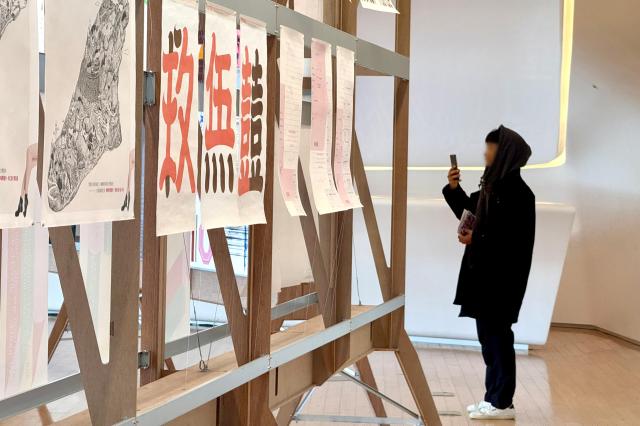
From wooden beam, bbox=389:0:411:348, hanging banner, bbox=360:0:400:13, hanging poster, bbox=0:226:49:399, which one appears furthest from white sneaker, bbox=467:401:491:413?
hanging poster, bbox=0:226:49:399

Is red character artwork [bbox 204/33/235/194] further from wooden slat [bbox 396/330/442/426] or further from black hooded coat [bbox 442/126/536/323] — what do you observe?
black hooded coat [bbox 442/126/536/323]

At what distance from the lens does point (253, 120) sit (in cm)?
229

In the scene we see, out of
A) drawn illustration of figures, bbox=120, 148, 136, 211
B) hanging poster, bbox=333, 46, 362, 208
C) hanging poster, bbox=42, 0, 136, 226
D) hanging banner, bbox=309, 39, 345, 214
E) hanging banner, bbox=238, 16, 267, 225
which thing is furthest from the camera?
hanging poster, bbox=333, 46, 362, 208

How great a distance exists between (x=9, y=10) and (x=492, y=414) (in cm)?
408

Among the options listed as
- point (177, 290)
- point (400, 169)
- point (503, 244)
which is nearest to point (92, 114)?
point (177, 290)

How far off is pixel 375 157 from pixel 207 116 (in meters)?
6.94

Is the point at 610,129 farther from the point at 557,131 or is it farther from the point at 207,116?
the point at 207,116

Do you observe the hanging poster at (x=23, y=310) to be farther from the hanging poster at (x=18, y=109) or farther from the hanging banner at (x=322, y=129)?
the hanging banner at (x=322, y=129)

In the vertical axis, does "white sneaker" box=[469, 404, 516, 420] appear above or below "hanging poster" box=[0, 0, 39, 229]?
below

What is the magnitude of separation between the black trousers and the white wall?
2.98 m

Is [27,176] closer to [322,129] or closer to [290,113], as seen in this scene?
[290,113]

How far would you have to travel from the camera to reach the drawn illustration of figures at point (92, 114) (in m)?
1.49

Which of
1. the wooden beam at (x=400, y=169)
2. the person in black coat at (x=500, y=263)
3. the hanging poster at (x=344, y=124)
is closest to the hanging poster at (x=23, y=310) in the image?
the hanging poster at (x=344, y=124)

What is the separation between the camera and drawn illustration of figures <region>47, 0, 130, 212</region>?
4.89 ft
